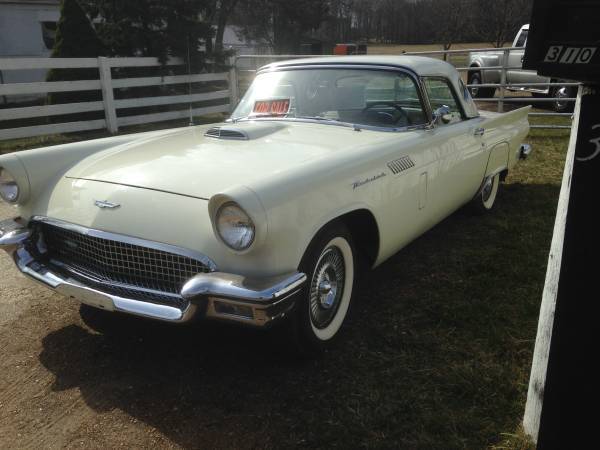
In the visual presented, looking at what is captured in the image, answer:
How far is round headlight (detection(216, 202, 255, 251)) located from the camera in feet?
7.08

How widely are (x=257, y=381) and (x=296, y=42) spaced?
25.9 meters

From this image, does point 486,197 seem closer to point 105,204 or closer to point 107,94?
point 105,204

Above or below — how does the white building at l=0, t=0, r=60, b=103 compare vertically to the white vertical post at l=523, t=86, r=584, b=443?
above

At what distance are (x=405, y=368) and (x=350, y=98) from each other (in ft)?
6.25

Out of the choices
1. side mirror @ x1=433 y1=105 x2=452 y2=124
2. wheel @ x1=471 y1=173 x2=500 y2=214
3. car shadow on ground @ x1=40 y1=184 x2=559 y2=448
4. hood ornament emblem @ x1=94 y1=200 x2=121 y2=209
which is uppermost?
side mirror @ x1=433 y1=105 x2=452 y2=124

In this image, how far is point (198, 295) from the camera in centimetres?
212

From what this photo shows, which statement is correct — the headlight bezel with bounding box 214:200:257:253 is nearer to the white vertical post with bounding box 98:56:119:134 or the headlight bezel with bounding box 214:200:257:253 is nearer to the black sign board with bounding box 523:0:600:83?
the black sign board with bounding box 523:0:600:83

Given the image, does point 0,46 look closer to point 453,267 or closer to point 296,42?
point 296,42

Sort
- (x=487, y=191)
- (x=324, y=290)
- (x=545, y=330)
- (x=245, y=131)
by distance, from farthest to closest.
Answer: (x=487, y=191)
(x=245, y=131)
(x=324, y=290)
(x=545, y=330)

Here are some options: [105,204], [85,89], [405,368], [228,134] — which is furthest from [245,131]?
[85,89]

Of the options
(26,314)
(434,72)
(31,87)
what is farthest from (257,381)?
(31,87)

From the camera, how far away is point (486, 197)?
499cm

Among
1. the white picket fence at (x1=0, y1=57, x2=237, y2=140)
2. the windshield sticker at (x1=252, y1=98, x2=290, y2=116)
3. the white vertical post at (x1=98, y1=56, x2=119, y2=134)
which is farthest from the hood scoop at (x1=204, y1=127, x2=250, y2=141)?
the white vertical post at (x1=98, y1=56, x2=119, y2=134)

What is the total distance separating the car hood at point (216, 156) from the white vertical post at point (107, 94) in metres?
6.85
